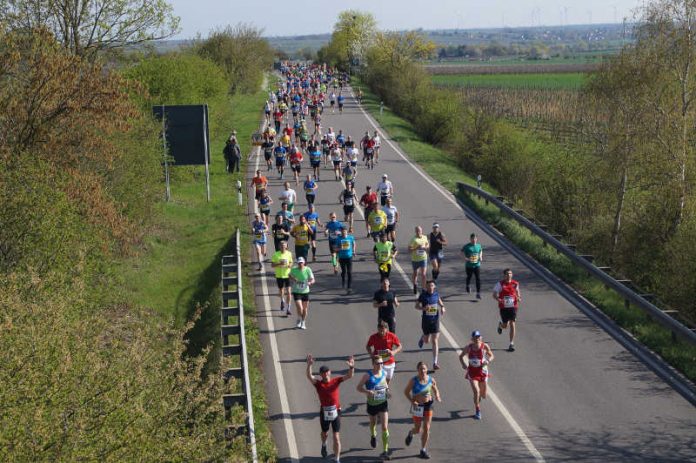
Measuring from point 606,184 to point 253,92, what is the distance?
5961 cm

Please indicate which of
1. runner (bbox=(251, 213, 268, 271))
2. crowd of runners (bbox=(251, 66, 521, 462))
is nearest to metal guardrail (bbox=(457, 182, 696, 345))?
crowd of runners (bbox=(251, 66, 521, 462))

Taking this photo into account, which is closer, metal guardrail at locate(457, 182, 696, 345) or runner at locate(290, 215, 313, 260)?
metal guardrail at locate(457, 182, 696, 345)

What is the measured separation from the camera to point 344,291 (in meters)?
20.2

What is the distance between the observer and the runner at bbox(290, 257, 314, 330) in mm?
17297

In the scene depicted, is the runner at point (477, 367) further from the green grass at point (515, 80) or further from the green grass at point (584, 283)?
the green grass at point (515, 80)

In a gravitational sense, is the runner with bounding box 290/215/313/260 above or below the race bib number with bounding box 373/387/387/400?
above

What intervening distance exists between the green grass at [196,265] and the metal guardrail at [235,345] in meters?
0.37

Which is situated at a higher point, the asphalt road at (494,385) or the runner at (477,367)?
the runner at (477,367)

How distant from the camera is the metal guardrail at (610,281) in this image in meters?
15.3

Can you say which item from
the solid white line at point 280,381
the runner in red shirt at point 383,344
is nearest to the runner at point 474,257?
the solid white line at point 280,381

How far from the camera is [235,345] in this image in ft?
49.5

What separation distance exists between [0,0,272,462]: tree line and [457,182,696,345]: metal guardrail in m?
8.34

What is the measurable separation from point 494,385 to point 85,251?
7697 mm

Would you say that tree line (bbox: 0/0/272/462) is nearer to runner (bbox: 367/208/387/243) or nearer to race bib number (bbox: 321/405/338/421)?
race bib number (bbox: 321/405/338/421)
